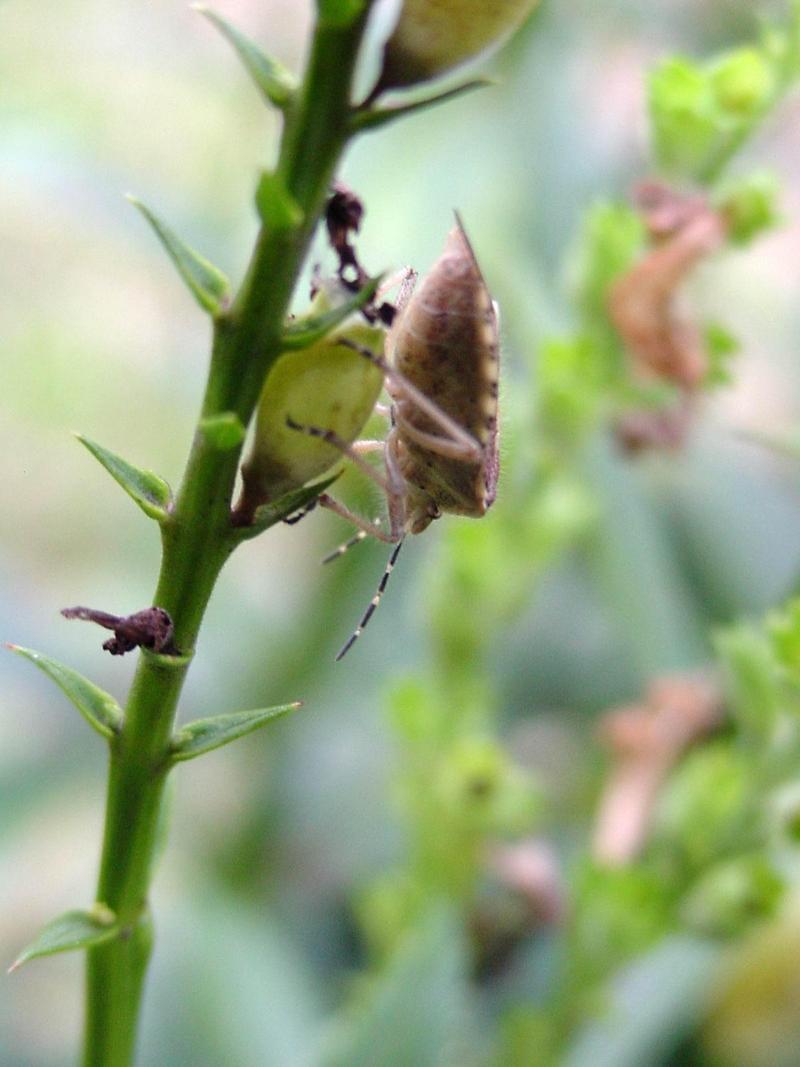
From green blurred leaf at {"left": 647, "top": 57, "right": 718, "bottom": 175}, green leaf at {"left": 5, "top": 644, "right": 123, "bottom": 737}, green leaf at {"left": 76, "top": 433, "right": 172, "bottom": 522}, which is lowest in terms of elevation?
green leaf at {"left": 5, "top": 644, "right": 123, "bottom": 737}

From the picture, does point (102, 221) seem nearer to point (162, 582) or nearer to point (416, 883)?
point (416, 883)

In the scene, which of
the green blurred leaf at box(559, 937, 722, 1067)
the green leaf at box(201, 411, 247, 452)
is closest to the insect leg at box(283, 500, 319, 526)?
the green leaf at box(201, 411, 247, 452)

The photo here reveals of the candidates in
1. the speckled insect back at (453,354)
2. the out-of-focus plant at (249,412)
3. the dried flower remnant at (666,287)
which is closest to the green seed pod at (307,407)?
the out-of-focus plant at (249,412)

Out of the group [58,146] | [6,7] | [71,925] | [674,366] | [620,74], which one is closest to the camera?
[71,925]

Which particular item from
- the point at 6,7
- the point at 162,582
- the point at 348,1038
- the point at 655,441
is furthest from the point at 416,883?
the point at 6,7

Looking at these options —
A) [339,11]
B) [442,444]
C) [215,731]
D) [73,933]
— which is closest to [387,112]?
[339,11]

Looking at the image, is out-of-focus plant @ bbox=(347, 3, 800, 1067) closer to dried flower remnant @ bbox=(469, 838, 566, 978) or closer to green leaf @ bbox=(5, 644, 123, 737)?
dried flower remnant @ bbox=(469, 838, 566, 978)
